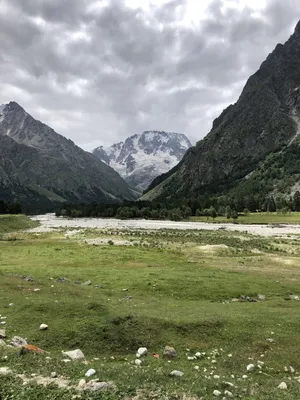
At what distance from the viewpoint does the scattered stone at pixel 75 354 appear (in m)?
16.9

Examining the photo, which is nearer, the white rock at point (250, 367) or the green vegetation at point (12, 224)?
the white rock at point (250, 367)

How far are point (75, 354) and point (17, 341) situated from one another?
13.4 feet

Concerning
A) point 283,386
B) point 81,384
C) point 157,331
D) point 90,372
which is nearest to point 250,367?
point 283,386

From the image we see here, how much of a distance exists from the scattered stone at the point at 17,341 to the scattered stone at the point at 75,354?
2.93m

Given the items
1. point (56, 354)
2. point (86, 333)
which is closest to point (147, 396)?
point (56, 354)

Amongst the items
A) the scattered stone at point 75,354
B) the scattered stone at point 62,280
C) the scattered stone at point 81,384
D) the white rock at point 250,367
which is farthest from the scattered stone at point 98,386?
the scattered stone at point 62,280

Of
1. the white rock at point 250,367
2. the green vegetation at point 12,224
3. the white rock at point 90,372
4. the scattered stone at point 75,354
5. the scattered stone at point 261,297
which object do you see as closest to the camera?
the white rock at point 90,372

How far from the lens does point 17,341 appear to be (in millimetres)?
18703

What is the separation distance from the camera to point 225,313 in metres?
25.3

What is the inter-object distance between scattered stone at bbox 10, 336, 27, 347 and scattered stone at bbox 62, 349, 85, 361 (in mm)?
2933

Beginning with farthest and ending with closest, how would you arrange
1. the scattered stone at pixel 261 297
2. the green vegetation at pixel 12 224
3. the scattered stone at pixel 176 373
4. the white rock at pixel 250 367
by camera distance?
1. the green vegetation at pixel 12 224
2. the scattered stone at pixel 261 297
3. the white rock at pixel 250 367
4. the scattered stone at pixel 176 373

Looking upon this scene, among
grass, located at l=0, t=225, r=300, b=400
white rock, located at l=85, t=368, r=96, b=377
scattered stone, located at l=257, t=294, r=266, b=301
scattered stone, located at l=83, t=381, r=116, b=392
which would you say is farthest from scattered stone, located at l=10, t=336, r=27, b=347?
scattered stone, located at l=257, t=294, r=266, b=301

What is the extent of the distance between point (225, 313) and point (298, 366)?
822cm

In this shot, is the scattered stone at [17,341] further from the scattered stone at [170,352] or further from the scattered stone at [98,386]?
the scattered stone at [170,352]
